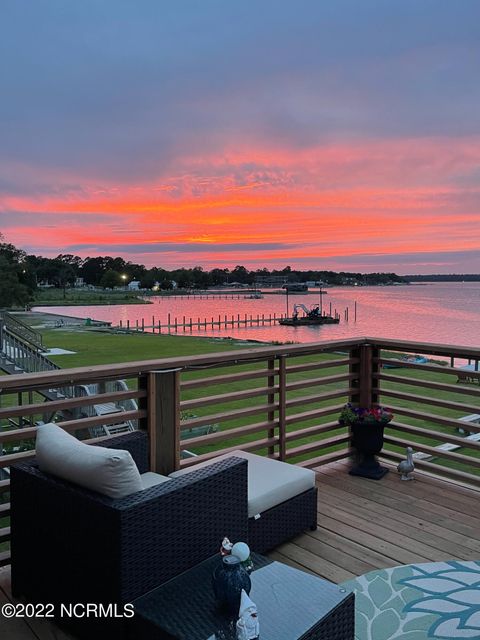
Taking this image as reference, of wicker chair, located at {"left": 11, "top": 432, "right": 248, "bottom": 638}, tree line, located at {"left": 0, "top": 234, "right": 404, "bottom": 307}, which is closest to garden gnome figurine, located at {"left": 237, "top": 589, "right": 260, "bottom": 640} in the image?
wicker chair, located at {"left": 11, "top": 432, "right": 248, "bottom": 638}

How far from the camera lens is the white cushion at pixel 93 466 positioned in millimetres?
1946

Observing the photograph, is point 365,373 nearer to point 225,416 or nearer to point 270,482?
point 225,416

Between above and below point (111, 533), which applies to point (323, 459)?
below

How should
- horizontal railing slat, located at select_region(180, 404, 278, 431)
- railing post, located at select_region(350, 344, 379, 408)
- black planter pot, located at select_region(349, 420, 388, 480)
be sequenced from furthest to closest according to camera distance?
railing post, located at select_region(350, 344, 379, 408), black planter pot, located at select_region(349, 420, 388, 480), horizontal railing slat, located at select_region(180, 404, 278, 431)

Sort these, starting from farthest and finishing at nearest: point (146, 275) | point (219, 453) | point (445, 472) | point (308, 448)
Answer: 1. point (146, 275)
2. point (308, 448)
3. point (445, 472)
4. point (219, 453)

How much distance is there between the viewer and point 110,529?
1909mm

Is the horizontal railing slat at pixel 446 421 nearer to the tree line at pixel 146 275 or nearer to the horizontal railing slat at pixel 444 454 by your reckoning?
the horizontal railing slat at pixel 444 454

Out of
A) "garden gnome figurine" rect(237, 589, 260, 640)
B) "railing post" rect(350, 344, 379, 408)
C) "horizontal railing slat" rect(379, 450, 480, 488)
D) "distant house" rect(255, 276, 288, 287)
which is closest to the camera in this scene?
"garden gnome figurine" rect(237, 589, 260, 640)

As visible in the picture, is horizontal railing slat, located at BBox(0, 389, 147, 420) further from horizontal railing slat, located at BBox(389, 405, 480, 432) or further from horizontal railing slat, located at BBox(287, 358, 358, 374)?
horizontal railing slat, located at BBox(389, 405, 480, 432)

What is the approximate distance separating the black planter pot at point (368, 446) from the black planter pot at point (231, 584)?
2.59 m

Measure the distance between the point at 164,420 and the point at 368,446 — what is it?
6.02 ft

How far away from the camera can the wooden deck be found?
272 centimetres

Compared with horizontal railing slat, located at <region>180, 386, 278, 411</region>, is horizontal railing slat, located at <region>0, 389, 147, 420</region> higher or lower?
higher

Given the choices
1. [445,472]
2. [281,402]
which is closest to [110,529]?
[281,402]
